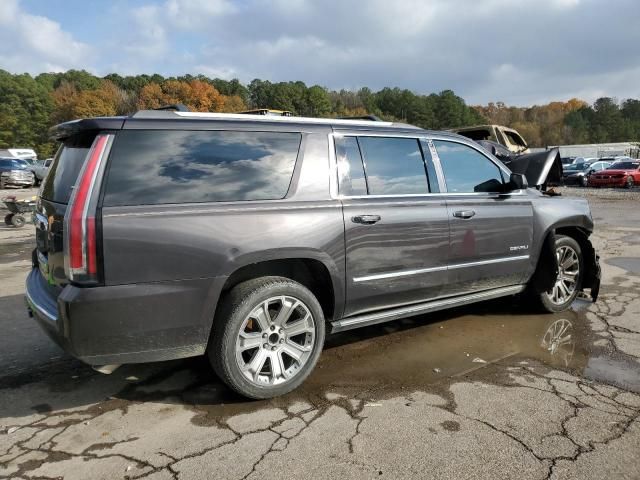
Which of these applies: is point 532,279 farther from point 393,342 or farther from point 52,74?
point 52,74

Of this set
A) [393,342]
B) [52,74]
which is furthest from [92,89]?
[393,342]

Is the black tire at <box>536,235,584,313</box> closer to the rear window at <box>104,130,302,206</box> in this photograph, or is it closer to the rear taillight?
the rear window at <box>104,130,302,206</box>

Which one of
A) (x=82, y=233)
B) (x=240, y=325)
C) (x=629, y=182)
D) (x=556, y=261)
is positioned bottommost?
(x=629, y=182)

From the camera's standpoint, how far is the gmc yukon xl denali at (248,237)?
9.27 ft

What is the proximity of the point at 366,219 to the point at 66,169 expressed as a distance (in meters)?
2.04

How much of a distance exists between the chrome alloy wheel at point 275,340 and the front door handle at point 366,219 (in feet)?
2.37

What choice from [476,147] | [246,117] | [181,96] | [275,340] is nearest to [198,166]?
[246,117]

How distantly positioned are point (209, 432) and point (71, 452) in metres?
0.74

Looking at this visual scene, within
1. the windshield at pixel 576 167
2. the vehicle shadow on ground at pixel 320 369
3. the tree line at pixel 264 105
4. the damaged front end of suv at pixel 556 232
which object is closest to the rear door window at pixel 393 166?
the vehicle shadow on ground at pixel 320 369

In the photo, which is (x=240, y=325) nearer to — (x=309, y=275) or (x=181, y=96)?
(x=309, y=275)

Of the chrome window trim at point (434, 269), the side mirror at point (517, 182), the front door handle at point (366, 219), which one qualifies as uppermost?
the side mirror at point (517, 182)

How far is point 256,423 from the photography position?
305 centimetres

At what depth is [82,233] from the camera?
2.73 m

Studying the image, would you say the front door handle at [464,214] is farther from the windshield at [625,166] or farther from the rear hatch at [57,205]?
the windshield at [625,166]
